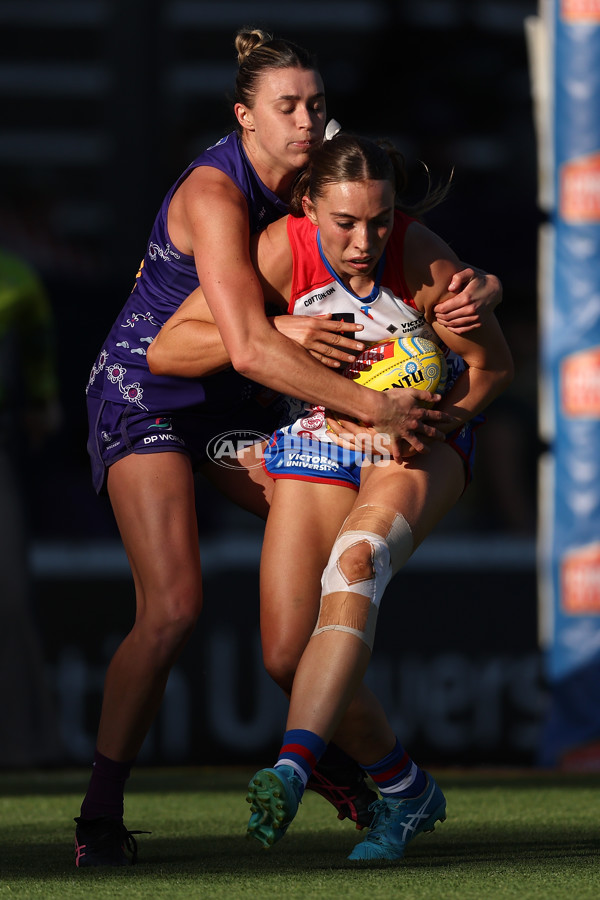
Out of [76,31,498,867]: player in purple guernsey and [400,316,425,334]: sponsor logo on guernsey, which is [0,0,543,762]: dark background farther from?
[400,316,425,334]: sponsor logo on guernsey

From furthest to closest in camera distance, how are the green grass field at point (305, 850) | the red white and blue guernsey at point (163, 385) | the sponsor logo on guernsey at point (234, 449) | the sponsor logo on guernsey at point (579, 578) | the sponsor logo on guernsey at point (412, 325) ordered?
the sponsor logo on guernsey at point (579, 578)
the sponsor logo on guernsey at point (234, 449)
the red white and blue guernsey at point (163, 385)
the sponsor logo on guernsey at point (412, 325)
the green grass field at point (305, 850)

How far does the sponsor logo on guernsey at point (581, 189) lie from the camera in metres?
6.56

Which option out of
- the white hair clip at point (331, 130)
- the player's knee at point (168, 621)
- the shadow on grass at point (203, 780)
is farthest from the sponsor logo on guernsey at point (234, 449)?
the shadow on grass at point (203, 780)

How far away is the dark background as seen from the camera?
21.7 ft

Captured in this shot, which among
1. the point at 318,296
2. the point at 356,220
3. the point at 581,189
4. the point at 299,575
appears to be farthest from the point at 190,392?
the point at 581,189

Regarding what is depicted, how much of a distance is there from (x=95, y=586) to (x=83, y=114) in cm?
275

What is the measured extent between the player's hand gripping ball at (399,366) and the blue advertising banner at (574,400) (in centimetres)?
315

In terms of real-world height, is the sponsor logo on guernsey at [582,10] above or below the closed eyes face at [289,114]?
above

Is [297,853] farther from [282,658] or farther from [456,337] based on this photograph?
[456,337]

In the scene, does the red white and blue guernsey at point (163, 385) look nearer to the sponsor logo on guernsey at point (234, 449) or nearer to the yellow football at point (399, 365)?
the sponsor logo on guernsey at point (234, 449)

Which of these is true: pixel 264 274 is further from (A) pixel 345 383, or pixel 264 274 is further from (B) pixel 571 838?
(B) pixel 571 838

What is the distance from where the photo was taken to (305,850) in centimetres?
377

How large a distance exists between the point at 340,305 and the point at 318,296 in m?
0.06

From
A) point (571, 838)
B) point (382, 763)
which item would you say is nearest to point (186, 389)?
point (382, 763)
